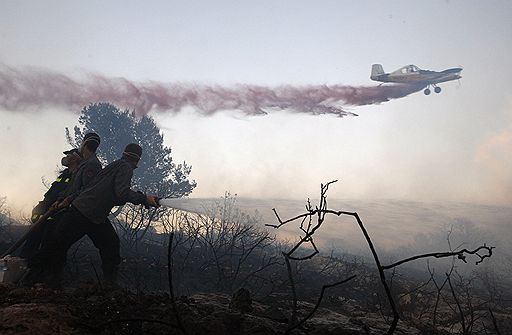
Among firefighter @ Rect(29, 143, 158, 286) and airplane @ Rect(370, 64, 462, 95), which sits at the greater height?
airplane @ Rect(370, 64, 462, 95)

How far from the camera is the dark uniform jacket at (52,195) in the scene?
15.7 ft

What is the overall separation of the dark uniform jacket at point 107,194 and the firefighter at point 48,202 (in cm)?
79

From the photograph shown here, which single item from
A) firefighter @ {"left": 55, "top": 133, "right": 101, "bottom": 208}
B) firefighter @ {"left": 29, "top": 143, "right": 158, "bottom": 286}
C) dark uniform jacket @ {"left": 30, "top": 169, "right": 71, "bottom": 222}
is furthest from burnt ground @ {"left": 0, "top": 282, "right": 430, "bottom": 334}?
dark uniform jacket @ {"left": 30, "top": 169, "right": 71, "bottom": 222}

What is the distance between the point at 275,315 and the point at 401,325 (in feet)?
4.05

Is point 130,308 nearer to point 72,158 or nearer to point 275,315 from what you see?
point 275,315

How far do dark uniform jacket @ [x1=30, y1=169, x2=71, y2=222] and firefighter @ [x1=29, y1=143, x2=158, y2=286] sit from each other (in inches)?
34.6

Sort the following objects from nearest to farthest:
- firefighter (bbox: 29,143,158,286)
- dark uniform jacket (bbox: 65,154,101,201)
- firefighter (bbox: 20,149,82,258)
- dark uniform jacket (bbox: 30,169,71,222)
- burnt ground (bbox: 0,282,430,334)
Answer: burnt ground (bbox: 0,282,430,334) < firefighter (bbox: 29,143,158,286) < dark uniform jacket (bbox: 65,154,101,201) < firefighter (bbox: 20,149,82,258) < dark uniform jacket (bbox: 30,169,71,222)

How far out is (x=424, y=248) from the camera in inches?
3546

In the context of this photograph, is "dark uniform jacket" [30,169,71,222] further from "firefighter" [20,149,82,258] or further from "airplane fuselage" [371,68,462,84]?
"airplane fuselage" [371,68,462,84]

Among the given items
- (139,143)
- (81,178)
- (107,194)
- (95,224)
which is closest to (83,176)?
(81,178)

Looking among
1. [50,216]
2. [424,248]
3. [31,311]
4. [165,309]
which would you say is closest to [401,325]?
[165,309]

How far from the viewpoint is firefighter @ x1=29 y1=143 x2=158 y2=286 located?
3684 mm

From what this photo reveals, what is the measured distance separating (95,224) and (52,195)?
1.48 m

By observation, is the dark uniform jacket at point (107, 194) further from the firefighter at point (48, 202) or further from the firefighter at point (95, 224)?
the firefighter at point (48, 202)
